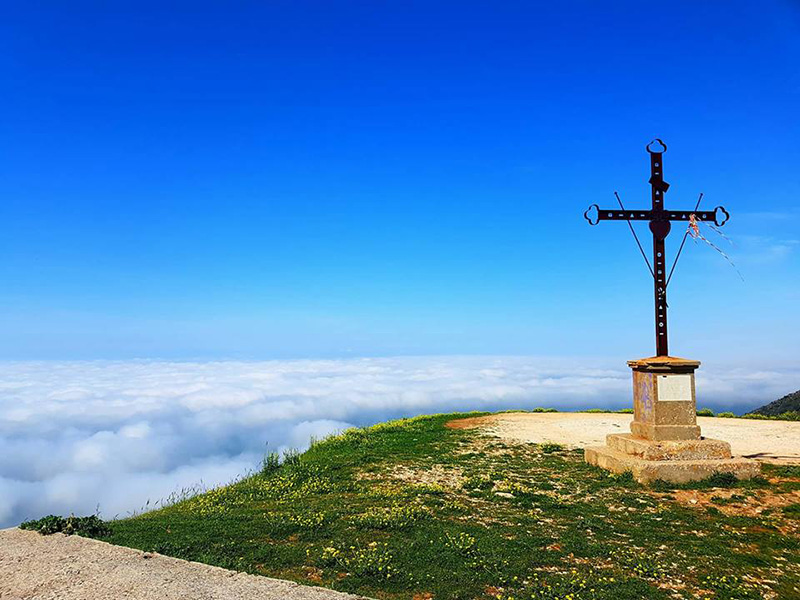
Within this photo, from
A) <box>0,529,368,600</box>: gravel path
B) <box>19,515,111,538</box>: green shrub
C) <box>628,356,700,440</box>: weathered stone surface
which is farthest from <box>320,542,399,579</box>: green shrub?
<box>628,356,700,440</box>: weathered stone surface

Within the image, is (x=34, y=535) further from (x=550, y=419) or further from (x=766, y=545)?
(x=550, y=419)

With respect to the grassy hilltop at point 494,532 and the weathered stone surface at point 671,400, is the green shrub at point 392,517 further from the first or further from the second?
the weathered stone surface at point 671,400

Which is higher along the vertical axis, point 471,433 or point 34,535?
point 471,433

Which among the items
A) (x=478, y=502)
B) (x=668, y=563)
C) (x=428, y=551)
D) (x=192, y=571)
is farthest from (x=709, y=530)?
(x=192, y=571)

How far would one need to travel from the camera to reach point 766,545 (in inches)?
340

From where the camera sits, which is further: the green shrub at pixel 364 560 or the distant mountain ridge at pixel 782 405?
the distant mountain ridge at pixel 782 405

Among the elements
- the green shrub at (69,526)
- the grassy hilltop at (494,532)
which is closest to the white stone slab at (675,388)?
the grassy hilltop at (494,532)

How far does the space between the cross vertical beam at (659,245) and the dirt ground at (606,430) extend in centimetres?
438

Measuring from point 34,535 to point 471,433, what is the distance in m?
14.9

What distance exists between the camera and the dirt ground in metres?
16.8

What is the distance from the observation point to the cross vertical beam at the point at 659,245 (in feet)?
46.0

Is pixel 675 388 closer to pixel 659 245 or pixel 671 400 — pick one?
pixel 671 400

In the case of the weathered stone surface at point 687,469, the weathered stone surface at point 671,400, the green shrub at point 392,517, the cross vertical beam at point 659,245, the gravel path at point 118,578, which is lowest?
the gravel path at point 118,578

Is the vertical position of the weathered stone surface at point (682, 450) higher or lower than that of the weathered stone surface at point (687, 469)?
higher
